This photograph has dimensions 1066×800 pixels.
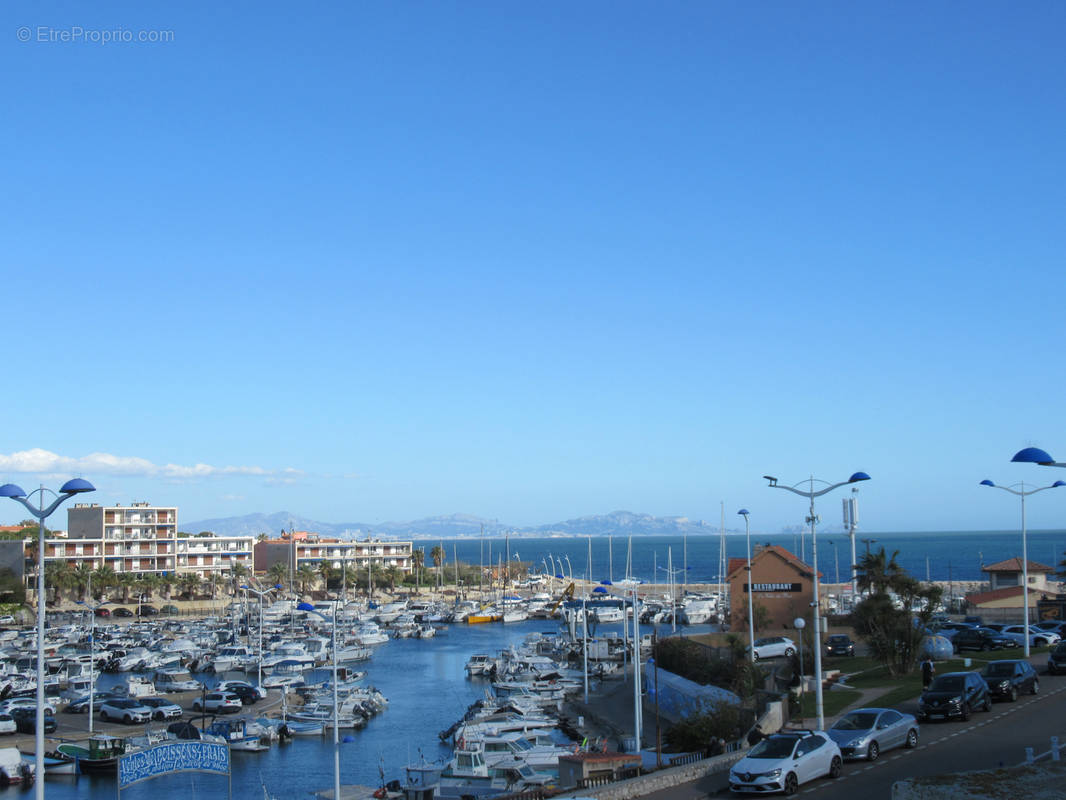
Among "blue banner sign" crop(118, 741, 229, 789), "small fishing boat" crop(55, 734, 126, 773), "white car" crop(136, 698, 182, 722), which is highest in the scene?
"blue banner sign" crop(118, 741, 229, 789)

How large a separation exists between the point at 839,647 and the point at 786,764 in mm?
36857

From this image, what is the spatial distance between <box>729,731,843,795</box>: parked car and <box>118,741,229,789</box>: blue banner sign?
1213 centimetres

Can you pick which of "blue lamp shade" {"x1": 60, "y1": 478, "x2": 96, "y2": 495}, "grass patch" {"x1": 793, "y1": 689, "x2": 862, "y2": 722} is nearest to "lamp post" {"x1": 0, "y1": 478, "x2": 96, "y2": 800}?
"blue lamp shade" {"x1": 60, "y1": 478, "x2": 96, "y2": 495}

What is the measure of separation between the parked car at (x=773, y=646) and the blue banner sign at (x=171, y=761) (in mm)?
38411

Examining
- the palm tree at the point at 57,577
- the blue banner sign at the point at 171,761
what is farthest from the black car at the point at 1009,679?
the palm tree at the point at 57,577

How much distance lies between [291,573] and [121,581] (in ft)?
74.8

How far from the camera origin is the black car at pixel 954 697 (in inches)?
1109

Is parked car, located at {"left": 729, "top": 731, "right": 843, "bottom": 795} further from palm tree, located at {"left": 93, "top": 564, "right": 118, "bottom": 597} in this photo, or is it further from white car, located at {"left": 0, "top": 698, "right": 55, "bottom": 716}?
palm tree, located at {"left": 93, "top": 564, "right": 118, "bottom": 597}

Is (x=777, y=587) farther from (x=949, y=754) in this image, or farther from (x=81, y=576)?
(x=81, y=576)

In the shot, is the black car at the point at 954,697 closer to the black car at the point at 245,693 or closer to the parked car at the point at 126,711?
the parked car at the point at 126,711

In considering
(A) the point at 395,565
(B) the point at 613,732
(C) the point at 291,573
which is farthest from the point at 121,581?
(B) the point at 613,732

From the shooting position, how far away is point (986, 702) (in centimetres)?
2966

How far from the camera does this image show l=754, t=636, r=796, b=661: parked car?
5608cm

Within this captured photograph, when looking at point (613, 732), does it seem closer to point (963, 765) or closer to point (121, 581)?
point (963, 765)
